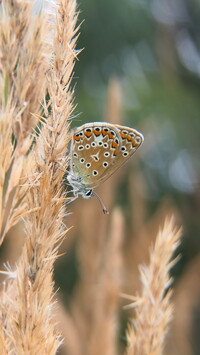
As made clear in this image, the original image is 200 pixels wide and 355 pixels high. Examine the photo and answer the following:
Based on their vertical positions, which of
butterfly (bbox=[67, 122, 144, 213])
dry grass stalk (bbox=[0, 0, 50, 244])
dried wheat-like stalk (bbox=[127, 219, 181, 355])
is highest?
dry grass stalk (bbox=[0, 0, 50, 244])

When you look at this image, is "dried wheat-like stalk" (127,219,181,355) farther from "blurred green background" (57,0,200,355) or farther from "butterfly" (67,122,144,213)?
"blurred green background" (57,0,200,355)

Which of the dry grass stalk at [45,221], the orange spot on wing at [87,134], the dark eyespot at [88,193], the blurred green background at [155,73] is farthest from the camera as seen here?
the blurred green background at [155,73]

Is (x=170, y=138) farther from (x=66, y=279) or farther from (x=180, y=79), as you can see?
(x=66, y=279)

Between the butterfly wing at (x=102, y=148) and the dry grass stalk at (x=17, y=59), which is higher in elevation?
the dry grass stalk at (x=17, y=59)

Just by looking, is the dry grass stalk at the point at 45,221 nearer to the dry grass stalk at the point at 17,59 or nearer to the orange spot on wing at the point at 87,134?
the dry grass stalk at the point at 17,59

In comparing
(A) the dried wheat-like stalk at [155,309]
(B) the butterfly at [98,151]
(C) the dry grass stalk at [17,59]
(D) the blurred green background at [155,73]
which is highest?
(C) the dry grass stalk at [17,59]

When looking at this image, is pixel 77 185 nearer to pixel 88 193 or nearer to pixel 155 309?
pixel 88 193

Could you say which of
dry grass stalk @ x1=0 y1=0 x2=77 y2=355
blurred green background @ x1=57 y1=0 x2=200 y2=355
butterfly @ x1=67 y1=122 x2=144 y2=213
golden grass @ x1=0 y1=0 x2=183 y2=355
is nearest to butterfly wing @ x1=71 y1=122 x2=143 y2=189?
butterfly @ x1=67 y1=122 x2=144 y2=213

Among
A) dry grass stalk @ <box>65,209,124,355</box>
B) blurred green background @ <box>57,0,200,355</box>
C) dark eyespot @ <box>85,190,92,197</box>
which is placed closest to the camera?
dark eyespot @ <box>85,190,92,197</box>

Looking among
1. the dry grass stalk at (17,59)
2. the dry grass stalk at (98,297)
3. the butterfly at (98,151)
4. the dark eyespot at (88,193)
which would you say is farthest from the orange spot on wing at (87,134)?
the dry grass stalk at (98,297)
